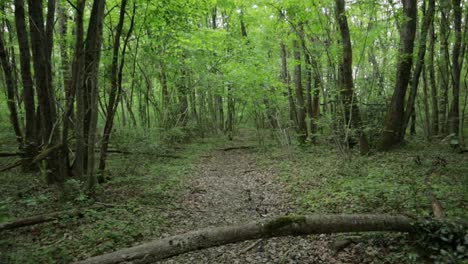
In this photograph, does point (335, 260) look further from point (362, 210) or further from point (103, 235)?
point (103, 235)

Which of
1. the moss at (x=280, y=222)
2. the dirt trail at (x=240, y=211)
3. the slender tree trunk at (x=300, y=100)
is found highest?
the slender tree trunk at (x=300, y=100)

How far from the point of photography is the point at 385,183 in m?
6.26

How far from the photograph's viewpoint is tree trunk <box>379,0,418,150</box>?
31.7 ft

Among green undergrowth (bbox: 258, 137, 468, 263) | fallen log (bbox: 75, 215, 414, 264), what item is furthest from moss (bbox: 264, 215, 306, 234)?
green undergrowth (bbox: 258, 137, 468, 263)

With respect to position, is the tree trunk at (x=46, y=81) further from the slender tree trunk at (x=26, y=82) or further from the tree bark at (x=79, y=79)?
the slender tree trunk at (x=26, y=82)

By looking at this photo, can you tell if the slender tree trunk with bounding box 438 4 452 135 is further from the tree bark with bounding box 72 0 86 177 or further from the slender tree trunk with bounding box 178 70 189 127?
the slender tree trunk with bounding box 178 70 189 127

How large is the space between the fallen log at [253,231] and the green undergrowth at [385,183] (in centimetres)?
41

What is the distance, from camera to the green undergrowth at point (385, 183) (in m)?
4.82

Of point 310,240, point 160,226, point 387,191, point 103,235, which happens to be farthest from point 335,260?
point 103,235

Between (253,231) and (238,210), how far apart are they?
2.65 m

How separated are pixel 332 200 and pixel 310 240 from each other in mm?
1490

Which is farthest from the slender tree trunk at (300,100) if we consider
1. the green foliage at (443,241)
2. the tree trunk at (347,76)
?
the green foliage at (443,241)

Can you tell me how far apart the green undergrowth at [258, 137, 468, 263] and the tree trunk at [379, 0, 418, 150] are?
536mm

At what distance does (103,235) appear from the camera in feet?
15.4
